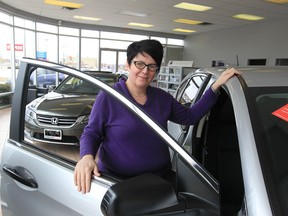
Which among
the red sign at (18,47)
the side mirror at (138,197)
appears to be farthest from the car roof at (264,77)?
the red sign at (18,47)

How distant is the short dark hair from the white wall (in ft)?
32.8

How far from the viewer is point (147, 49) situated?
1.29 metres

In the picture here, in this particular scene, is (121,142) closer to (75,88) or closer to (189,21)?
(75,88)

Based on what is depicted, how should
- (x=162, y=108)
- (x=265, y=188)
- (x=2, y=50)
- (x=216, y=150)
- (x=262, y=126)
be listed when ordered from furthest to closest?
(x=2, y=50), (x=216, y=150), (x=162, y=108), (x=262, y=126), (x=265, y=188)

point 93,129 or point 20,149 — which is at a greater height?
point 93,129

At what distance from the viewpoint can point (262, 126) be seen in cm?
94

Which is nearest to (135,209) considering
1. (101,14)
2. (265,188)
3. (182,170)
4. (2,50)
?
(182,170)

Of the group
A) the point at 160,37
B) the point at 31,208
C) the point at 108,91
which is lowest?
the point at 31,208

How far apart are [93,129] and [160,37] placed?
14.1 m

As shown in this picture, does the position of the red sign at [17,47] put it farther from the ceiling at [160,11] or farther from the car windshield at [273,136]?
the car windshield at [273,136]

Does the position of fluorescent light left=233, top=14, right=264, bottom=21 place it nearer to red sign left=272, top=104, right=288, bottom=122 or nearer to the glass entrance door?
the glass entrance door

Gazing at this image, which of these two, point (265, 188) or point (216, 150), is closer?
point (265, 188)

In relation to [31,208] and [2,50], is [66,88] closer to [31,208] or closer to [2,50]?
[31,208]

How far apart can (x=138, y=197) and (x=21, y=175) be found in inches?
25.8
